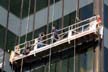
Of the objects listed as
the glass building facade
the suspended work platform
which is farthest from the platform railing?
the glass building facade

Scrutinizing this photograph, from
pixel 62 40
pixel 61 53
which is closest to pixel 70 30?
pixel 62 40

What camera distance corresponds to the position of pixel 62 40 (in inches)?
1542

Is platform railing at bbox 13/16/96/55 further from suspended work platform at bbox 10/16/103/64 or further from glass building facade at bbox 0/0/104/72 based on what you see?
glass building facade at bbox 0/0/104/72

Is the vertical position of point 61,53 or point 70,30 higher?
point 70,30

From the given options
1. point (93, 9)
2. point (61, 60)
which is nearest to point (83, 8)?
point (93, 9)

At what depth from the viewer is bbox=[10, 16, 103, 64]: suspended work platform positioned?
1519 inches

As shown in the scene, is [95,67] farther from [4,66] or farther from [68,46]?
[4,66]

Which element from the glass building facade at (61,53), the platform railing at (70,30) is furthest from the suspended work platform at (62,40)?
the glass building facade at (61,53)

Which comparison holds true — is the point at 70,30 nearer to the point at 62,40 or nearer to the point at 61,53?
the point at 62,40

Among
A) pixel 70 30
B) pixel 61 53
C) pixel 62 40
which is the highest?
pixel 70 30

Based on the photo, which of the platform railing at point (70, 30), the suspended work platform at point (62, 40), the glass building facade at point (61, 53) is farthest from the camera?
the platform railing at point (70, 30)

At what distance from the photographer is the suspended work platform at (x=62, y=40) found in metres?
38.6

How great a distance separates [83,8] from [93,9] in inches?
25.7

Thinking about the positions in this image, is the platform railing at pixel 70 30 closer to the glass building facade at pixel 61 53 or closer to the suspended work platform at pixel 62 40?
the suspended work platform at pixel 62 40
